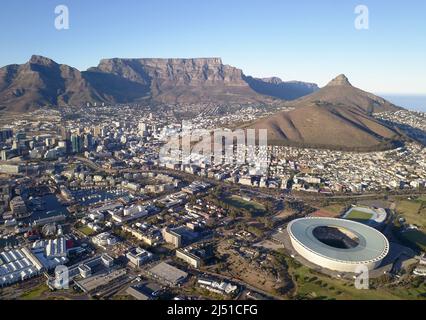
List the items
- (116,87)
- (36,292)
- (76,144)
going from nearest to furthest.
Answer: (36,292), (76,144), (116,87)

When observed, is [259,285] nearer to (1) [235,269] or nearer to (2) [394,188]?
(1) [235,269]

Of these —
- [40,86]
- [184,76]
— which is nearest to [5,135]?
[40,86]

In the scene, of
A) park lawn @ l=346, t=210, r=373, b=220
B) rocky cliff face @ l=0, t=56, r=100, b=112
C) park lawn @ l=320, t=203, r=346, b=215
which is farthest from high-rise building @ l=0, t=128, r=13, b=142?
park lawn @ l=346, t=210, r=373, b=220

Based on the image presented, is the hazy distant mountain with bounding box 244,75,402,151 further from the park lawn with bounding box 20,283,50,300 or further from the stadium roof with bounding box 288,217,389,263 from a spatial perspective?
the park lawn with bounding box 20,283,50,300

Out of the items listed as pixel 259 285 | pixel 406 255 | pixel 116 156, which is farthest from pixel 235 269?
pixel 116 156

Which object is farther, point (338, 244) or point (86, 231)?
point (86, 231)

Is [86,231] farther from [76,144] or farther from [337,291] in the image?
[76,144]

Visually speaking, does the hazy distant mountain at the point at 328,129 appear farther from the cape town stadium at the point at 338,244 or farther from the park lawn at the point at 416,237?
the cape town stadium at the point at 338,244
